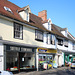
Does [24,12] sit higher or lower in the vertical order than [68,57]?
higher

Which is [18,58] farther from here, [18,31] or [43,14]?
[43,14]

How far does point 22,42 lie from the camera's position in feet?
48.9

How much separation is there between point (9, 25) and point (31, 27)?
371cm

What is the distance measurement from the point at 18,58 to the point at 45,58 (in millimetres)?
5795

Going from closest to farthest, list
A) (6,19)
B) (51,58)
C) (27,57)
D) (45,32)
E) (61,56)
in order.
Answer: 1. (6,19)
2. (27,57)
3. (45,32)
4. (51,58)
5. (61,56)

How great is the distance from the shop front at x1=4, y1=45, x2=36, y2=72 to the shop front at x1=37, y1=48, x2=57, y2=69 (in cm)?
124

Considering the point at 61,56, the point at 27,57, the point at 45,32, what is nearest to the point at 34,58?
the point at 27,57

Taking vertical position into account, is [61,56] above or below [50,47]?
below

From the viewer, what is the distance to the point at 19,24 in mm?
14680

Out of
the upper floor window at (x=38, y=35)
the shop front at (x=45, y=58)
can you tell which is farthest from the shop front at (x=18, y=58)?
the upper floor window at (x=38, y=35)

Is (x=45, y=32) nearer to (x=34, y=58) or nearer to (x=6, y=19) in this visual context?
A: (x=34, y=58)

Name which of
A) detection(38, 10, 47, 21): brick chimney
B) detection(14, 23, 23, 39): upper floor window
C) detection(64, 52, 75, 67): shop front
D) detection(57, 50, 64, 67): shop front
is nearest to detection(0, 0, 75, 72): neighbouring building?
detection(14, 23, 23, 39): upper floor window

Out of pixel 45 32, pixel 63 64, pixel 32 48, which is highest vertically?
pixel 45 32

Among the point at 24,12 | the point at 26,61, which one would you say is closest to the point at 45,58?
the point at 26,61
